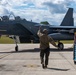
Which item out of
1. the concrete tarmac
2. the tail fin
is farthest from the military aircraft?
the concrete tarmac

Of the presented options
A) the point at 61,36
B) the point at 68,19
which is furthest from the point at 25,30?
the point at 68,19

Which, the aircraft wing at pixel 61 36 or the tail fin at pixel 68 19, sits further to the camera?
the tail fin at pixel 68 19

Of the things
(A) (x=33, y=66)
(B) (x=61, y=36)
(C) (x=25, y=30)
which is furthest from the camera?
(B) (x=61, y=36)

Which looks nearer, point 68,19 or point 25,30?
point 25,30

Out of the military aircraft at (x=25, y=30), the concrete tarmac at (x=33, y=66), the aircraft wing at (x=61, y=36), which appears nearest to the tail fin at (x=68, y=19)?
the military aircraft at (x=25, y=30)

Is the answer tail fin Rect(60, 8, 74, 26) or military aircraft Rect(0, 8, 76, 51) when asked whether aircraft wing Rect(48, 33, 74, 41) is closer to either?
military aircraft Rect(0, 8, 76, 51)

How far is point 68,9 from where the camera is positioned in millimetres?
35031

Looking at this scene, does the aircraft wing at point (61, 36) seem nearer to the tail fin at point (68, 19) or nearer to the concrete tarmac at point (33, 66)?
the tail fin at point (68, 19)

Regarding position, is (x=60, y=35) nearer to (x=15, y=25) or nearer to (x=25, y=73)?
(x=15, y=25)

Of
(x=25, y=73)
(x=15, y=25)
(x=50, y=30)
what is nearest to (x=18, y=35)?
(x=15, y=25)

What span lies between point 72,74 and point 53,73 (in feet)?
2.61

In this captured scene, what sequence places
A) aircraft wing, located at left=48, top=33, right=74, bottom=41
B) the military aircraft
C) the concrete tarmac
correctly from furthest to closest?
aircraft wing, located at left=48, top=33, right=74, bottom=41 → the military aircraft → the concrete tarmac

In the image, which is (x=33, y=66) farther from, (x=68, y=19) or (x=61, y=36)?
(x=68, y=19)

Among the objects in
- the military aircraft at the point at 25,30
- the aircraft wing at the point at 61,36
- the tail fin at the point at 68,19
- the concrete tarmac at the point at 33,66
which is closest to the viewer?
the concrete tarmac at the point at 33,66
